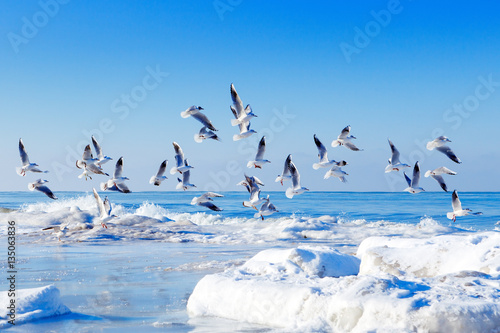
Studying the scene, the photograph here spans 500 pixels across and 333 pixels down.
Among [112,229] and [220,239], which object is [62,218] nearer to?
[112,229]

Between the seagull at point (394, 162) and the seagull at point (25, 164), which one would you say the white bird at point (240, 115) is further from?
the seagull at point (25, 164)

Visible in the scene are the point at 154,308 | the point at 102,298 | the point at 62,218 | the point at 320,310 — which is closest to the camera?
the point at 320,310

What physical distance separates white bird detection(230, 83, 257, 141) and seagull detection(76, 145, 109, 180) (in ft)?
9.13

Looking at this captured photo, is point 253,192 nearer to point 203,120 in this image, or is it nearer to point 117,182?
point 203,120

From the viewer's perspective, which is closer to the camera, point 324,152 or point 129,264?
point 129,264

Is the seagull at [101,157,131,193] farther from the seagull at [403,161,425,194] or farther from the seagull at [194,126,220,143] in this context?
the seagull at [403,161,425,194]

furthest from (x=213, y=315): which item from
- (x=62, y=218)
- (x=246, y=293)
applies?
(x=62, y=218)

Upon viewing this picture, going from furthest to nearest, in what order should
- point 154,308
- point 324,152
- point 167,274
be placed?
point 324,152, point 167,274, point 154,308

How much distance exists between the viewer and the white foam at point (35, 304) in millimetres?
5773

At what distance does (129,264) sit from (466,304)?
700 cm

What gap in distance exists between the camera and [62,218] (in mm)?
24031

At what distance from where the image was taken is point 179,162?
1088 centimetres

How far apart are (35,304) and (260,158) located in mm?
6291

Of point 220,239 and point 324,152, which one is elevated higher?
point 324,152
